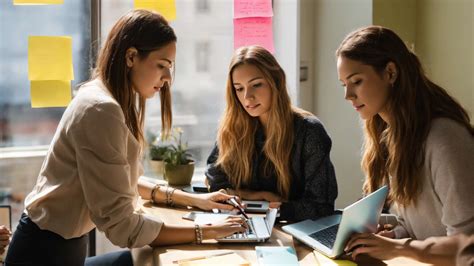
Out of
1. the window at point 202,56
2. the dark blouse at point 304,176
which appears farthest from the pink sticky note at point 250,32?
the dark blouse at point 304,176

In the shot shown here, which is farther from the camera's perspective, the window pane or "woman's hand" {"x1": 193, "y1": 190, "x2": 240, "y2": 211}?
the window pane

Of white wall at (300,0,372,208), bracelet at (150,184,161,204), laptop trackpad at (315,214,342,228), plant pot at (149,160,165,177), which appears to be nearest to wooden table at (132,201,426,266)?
laptop trackpad at (315,214,342,228)

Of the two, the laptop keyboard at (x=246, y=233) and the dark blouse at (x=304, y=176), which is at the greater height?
the dark blouse at (x=304, y=176)

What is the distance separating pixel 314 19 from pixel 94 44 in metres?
1.03

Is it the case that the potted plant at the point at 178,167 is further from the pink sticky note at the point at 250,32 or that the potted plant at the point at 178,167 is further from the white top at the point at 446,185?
the white top at the point at 446,185

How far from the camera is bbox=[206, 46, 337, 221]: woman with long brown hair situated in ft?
6.00

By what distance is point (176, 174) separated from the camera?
2219mm

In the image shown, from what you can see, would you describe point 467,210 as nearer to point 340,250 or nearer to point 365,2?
point 340,250

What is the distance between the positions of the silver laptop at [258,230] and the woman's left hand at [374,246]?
10.1 inches

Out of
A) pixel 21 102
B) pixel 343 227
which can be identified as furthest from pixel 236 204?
pixel 21 102

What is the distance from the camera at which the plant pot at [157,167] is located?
2.39 metres

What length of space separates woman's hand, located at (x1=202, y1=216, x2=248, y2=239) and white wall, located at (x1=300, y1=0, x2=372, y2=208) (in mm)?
1116

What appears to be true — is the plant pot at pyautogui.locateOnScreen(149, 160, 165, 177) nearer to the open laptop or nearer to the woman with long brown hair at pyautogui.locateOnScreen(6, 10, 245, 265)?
the woman with long brown hair at pyautogui.locateOnScreen(6, 10, 245, 265)

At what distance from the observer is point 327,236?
1.49m
